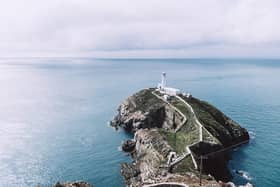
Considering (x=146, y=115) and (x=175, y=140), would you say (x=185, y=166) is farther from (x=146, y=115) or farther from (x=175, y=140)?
(x=146, y=115)

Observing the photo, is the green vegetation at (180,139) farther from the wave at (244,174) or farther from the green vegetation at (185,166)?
the wave at (244,174)

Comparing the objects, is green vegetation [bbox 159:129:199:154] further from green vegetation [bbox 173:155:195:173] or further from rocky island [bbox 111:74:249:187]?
green vegetation [bbox 173:155:195:173]

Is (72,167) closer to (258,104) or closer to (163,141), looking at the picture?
(163,141)

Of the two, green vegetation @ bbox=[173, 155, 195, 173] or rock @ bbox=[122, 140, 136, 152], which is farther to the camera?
rock @ bbox=[122, 140, 136, 152]

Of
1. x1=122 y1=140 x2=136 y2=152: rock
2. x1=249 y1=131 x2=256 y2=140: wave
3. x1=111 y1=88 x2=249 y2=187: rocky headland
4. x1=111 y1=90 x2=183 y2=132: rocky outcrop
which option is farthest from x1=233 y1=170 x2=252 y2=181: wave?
x1=122 y1=140 x2=136 y2=152: rock

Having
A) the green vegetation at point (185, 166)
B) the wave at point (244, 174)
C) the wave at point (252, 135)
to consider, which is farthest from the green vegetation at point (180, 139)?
the wave at point (252, 135)

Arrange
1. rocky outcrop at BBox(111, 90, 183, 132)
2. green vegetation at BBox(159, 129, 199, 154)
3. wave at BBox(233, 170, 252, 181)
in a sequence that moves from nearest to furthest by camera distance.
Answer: wave at BBox(233, 170, 252, 181), green vegetation at BBox(159, 129, 199, 154), rocky outcrop at BBox(111, 90, 183, 132)

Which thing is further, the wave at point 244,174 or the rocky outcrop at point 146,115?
the rocky outcrop at point 146,115

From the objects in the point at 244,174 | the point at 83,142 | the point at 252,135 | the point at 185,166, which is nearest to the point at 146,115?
the point at 83,142

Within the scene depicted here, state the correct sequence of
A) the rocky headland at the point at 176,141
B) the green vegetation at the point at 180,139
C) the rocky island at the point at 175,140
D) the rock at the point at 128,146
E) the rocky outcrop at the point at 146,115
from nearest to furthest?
1. the rocky island at the point at 175,140
2. the rocky headland at the point at 176,141
3. the green vegetation at the point at 180,139
4. the rock at the point at 128,146
5. the rocky outcrop at the point at 146,115
